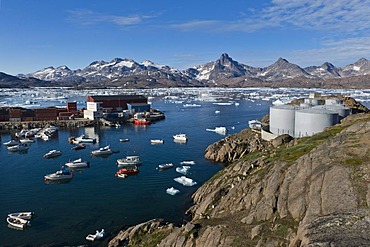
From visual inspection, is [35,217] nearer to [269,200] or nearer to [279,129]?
[269,200]

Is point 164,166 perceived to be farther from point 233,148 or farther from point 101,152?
point 101,152

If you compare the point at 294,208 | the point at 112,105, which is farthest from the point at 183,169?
the point at 112,105

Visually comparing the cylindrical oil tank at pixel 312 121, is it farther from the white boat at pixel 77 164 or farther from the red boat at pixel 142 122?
the red boat at pixel 142 122

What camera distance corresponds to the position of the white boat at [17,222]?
18.4 m

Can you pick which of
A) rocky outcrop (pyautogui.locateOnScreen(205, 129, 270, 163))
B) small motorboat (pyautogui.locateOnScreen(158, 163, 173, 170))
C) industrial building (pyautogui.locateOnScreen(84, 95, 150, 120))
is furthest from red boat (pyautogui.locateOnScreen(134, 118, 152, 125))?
small motorboat (pyautogui.locateOnScreen(158, 163, 173, 170))

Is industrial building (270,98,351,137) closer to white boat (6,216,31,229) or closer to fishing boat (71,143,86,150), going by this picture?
fishing boat (71,143,86,150)

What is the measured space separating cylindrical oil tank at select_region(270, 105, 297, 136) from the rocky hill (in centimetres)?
1297

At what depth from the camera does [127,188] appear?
2469cm

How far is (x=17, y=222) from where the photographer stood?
18.7m

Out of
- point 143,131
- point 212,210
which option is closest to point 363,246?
point 212,210

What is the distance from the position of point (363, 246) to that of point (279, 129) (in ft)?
82.9

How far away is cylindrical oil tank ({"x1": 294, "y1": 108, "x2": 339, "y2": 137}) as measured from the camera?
27.7 m

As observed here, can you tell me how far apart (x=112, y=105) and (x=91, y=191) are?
4533cm

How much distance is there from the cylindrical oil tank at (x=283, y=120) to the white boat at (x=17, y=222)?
76.0 ft
